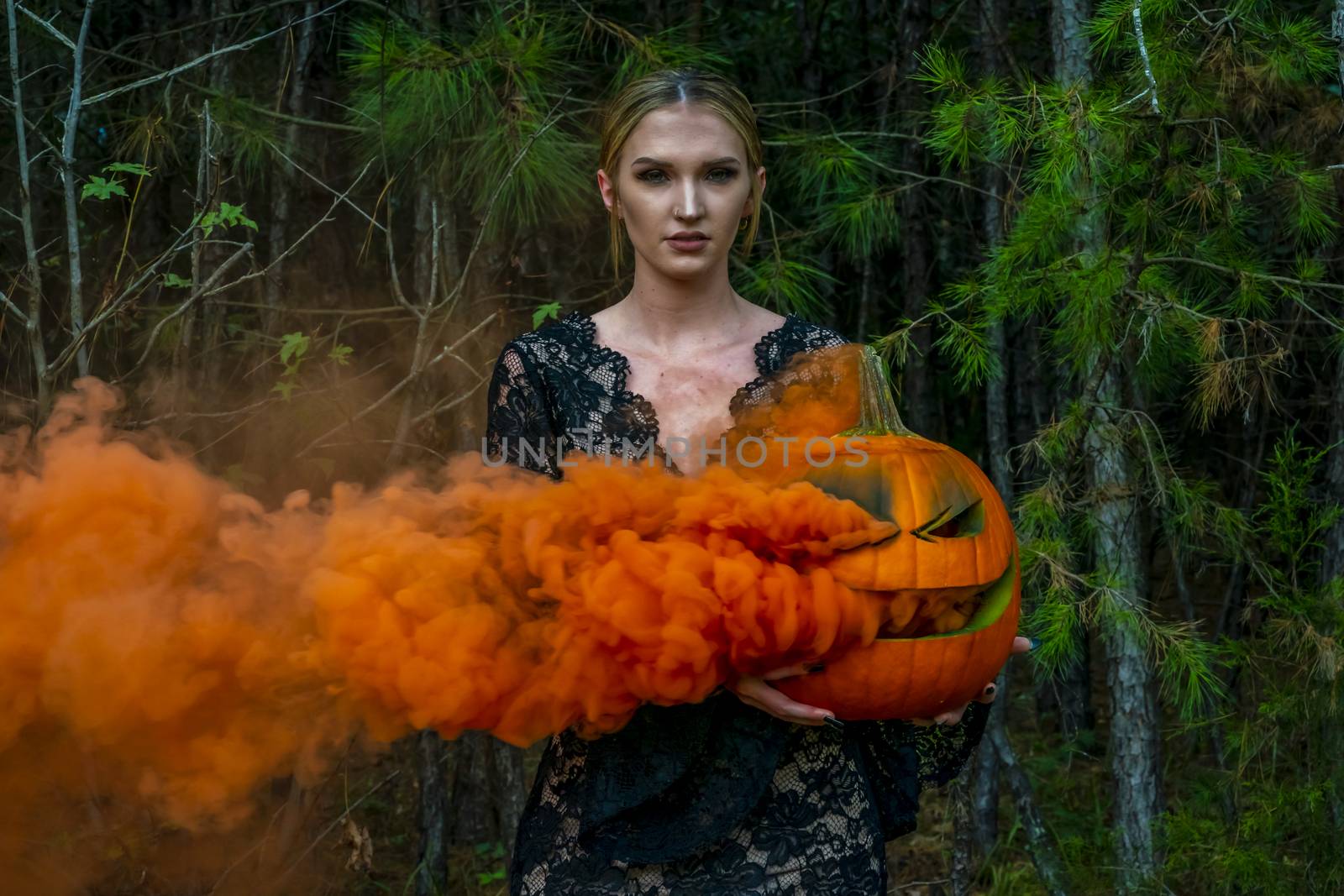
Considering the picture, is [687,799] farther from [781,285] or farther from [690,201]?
[781,285]

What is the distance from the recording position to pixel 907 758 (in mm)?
2199

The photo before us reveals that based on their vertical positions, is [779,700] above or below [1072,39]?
below

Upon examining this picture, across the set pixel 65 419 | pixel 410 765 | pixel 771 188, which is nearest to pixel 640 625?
pixel 65 419

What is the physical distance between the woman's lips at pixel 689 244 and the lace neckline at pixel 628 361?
20cm

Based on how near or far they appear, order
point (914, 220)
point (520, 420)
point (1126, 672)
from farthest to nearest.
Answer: point (914, 220), point (1126, 672), point (520, 420)

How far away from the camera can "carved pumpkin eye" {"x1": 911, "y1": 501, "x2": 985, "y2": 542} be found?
6.30 feet

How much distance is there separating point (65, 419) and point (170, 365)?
174 cm

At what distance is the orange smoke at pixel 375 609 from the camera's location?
1.69 m

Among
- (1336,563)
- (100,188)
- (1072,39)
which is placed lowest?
(1336,563)

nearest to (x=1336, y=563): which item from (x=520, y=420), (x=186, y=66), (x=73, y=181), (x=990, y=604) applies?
(x=990, y=604)

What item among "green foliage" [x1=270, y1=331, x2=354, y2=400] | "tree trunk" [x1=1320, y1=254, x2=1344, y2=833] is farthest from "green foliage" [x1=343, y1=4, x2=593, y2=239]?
"tree trunk" [x1=1320, y1=254, x2=1344, y2=833]

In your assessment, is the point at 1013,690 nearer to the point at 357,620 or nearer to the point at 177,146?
the point at 177,146

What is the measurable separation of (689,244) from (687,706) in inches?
28.8

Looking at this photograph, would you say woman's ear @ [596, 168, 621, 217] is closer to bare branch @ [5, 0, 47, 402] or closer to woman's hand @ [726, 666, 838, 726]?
woman's hand @ [726, 666, 838, 726]
